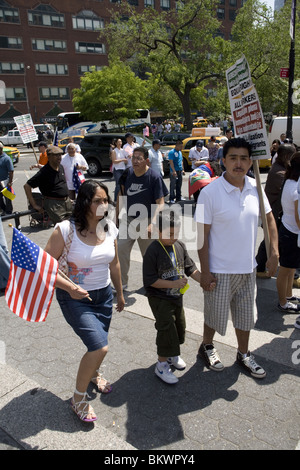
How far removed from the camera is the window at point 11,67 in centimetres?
4645

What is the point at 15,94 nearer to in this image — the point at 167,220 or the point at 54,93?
the point at 54,93

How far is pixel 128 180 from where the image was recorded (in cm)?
471

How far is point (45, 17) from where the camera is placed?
47188 millimetres

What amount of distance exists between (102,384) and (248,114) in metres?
2.55

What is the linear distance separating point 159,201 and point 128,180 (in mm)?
478

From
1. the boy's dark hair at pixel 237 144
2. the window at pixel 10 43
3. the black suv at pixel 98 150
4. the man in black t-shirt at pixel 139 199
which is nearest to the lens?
the boy's dark hair at pixel 237 144

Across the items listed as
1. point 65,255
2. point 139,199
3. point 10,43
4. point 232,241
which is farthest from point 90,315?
point 10,43

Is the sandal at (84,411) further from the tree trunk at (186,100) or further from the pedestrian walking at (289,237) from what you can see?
the tree trunk at (186,100)

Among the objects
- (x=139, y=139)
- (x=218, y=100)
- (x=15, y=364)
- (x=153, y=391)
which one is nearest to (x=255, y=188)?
(x=153, y=391)

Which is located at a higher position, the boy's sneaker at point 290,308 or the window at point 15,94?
the window at point 15,94

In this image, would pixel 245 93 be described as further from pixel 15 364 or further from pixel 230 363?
pixel 15 364

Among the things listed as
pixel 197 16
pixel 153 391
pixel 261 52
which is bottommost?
pixel 153 391

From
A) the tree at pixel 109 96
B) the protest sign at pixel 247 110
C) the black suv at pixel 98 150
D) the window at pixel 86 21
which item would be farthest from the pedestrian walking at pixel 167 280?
the window at pixel 86 21

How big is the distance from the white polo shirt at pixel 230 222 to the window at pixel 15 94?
51.2 metres
